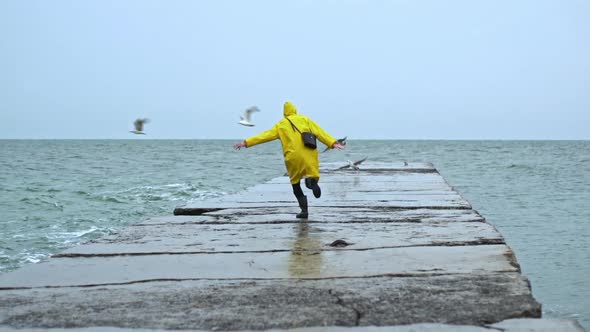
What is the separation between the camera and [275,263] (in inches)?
174

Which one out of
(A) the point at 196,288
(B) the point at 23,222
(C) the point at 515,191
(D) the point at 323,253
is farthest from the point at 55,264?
(C) the point at 515,191

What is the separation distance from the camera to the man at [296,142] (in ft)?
21.9

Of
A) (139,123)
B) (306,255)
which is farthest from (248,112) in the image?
(306,255)

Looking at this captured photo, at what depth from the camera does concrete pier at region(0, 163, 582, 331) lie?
3105 mm

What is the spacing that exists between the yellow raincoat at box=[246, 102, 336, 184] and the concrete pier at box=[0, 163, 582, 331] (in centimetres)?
49

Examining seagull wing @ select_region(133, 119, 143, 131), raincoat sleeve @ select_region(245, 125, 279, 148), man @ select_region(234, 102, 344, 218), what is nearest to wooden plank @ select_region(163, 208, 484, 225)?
man @ select_region(234, 102, 344, 218)

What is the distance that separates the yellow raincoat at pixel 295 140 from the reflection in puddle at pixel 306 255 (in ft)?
2.83

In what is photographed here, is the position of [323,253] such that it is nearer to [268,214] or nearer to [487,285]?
[487,285]

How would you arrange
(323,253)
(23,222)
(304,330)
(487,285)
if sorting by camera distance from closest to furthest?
(304,330) → (487,285) → (323,253) → (23,222)

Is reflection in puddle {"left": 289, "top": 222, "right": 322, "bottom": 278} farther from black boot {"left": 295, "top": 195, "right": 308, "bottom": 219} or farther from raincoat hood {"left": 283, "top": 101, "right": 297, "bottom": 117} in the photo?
raincoat hood {"left": 283, "top": 101, "right": 297, "bottom": 117}

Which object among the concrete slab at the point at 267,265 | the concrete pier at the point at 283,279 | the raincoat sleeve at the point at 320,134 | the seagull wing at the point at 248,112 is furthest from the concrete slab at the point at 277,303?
the seagull wing at the point at 248,112

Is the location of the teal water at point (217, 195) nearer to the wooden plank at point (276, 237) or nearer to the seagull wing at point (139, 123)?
the wooden plank at point (276, 237)

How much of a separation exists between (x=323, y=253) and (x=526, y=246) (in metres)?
5.02

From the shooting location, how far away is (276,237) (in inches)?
219
